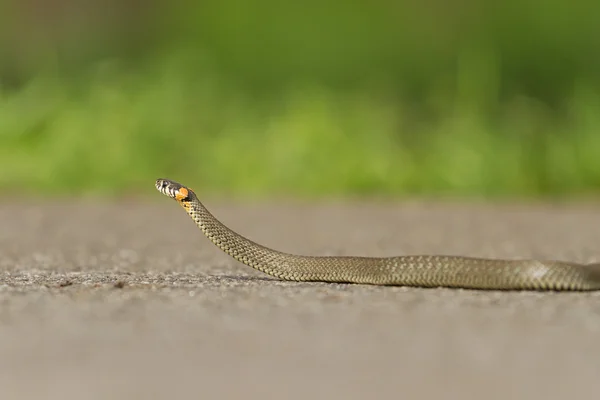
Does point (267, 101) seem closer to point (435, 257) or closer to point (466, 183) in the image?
point (466, 183)

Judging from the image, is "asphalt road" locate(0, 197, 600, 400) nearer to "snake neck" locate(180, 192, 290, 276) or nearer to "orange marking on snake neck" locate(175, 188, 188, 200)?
"snake neck" locate(180, 192, 290, 276)

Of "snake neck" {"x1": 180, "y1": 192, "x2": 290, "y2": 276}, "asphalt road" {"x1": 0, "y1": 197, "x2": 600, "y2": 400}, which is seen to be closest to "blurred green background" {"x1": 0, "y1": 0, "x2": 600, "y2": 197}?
"asphalt road" {"x1": 0, "y1": 197, "x2": 600, "y2": 400}

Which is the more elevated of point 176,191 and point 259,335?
point 176,191

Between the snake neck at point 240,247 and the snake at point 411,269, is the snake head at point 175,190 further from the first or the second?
the snake neck at point 240,247

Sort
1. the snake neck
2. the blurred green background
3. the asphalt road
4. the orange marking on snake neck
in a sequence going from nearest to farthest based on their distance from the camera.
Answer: the asphalt road < the snake neck < the orange marking on snake neck < the blurred green background

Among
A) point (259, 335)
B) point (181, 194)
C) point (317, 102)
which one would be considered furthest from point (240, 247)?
point (317, 102)

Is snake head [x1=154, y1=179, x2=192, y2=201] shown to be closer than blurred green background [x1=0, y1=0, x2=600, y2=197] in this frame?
Yes

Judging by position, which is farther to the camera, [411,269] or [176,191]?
[176,191]

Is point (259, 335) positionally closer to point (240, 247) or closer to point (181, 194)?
point (240, 247)
